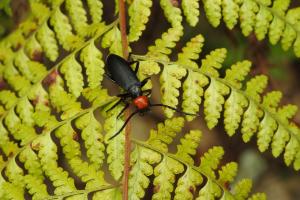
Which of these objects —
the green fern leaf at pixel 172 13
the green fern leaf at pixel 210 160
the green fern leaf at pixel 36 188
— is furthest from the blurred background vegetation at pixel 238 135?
the green fern leaf at pixel 36 188

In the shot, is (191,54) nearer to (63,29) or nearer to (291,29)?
(291,29)

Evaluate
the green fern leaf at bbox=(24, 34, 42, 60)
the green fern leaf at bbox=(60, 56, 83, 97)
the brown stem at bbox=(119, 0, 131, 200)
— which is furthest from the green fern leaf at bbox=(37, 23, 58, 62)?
the brown stem at bbox=(119, 0, 131, 200)

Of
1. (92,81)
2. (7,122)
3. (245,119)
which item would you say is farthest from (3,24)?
(245,119)

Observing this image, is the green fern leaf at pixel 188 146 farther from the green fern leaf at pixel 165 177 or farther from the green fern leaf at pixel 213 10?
the green fern leaf at pixel 213 10

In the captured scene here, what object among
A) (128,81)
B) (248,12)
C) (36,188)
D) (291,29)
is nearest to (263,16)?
(248,12)

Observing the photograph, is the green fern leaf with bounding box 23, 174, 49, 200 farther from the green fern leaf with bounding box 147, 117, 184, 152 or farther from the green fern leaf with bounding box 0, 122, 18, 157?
the green fern leaf with bounding box 147, 117, 184, 152
